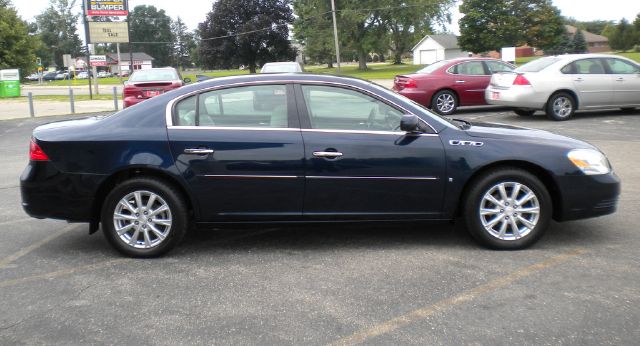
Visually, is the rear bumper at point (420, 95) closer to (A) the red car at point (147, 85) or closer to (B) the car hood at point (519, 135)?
(A) the red car at point (147, 85)

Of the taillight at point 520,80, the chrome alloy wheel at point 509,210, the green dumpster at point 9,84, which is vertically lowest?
the chrome alloy wheel at point 509,210

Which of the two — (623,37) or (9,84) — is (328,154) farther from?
(623,37)

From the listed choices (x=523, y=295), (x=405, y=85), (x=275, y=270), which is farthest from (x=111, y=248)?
(x=405, y=85)

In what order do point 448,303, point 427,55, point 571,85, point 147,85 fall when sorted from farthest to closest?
point 427,55 → point 147,85 → point 571,85 → point 448,303

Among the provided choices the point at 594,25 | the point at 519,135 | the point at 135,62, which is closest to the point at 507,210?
the point at 519,135

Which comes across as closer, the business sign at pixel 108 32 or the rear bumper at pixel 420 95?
the rear bumper at pixel 420 95

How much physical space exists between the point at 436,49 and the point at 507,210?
97807 mm

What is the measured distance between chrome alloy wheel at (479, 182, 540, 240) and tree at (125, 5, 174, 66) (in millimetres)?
125669

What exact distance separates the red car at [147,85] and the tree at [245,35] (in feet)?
173

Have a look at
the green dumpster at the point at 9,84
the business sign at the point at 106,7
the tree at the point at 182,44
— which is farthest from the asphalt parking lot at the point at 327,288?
the tree at the point at 182,44

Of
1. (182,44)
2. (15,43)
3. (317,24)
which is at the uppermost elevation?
(182,44)

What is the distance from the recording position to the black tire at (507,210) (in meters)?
4.63

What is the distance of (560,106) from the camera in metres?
13.0

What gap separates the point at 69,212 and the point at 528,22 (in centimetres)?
7670
